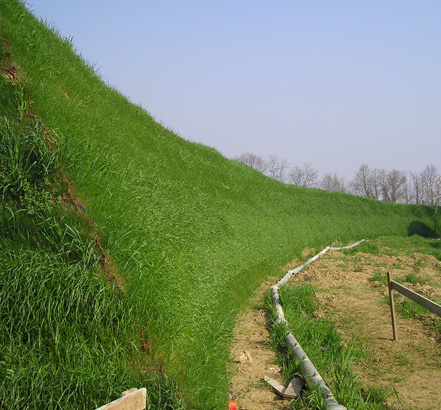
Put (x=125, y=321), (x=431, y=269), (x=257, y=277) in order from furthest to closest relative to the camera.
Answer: (x=431, y=269)
(x=257, y=277)
(x=125, y=321)

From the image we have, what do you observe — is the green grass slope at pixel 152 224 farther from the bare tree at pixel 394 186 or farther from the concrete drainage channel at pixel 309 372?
the bare tree at pixel 394 186

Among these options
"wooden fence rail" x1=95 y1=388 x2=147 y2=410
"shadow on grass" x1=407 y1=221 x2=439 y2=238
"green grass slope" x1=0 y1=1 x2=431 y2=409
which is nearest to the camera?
"wooden fence rail" x1=95 y1=388 x2=147 y2=410

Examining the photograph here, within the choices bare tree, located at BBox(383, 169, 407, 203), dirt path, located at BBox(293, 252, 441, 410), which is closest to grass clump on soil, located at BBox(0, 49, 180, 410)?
dirt path, located at BBox(293, 252, 441, 410)

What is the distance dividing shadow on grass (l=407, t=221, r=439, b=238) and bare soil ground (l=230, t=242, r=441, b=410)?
2533cm

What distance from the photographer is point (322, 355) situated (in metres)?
6.08

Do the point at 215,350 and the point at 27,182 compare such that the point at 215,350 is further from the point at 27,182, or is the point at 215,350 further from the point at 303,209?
the point at 303,209

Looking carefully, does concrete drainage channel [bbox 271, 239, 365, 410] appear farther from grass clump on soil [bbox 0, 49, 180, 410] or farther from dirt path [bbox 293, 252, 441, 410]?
grass clump on soil [bbox 0, 49, 180, 410]

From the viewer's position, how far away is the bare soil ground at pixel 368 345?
5.15m

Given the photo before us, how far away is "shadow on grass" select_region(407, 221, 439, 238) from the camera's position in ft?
116

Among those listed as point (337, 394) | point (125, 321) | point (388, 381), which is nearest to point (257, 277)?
point (388, 381)

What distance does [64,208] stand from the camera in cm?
484

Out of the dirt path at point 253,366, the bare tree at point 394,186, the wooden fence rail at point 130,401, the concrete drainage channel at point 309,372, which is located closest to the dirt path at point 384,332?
the concrete drainage channel at point 309,372

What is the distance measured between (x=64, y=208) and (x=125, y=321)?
58.4 inches

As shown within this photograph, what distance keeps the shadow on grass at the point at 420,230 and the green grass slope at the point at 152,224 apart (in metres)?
25.1
